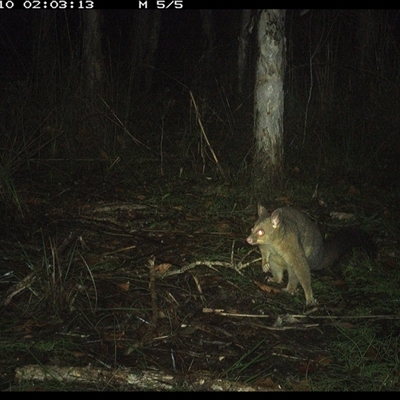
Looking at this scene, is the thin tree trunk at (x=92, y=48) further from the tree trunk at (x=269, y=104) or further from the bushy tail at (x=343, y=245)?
the bushy tail at (x=343, y=245)

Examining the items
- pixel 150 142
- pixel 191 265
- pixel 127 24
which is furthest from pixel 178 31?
pixel 191 265

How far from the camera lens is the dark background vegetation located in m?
4.20

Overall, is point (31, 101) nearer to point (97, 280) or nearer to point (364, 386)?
point (97, 280)

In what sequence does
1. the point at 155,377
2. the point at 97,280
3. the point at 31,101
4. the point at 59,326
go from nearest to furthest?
the point at 155,377 → the point at 59,326 → the point at 97,280 → the point at 31,101

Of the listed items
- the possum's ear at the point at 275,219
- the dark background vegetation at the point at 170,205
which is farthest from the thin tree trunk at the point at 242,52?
the possum's ear at the point at 275,219

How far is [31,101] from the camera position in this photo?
323 inches

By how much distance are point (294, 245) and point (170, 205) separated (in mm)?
1926

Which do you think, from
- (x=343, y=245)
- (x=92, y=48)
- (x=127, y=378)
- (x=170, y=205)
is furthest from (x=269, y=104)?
(x=127, y=378)

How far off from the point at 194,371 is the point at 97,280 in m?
1.43

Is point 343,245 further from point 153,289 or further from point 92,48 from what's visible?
point 92,48

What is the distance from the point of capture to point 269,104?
7.16m

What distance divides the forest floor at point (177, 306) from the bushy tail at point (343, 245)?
0.30 ft

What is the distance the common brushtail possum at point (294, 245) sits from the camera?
5238 mm

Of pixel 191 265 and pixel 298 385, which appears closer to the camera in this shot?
pixel 298 385
